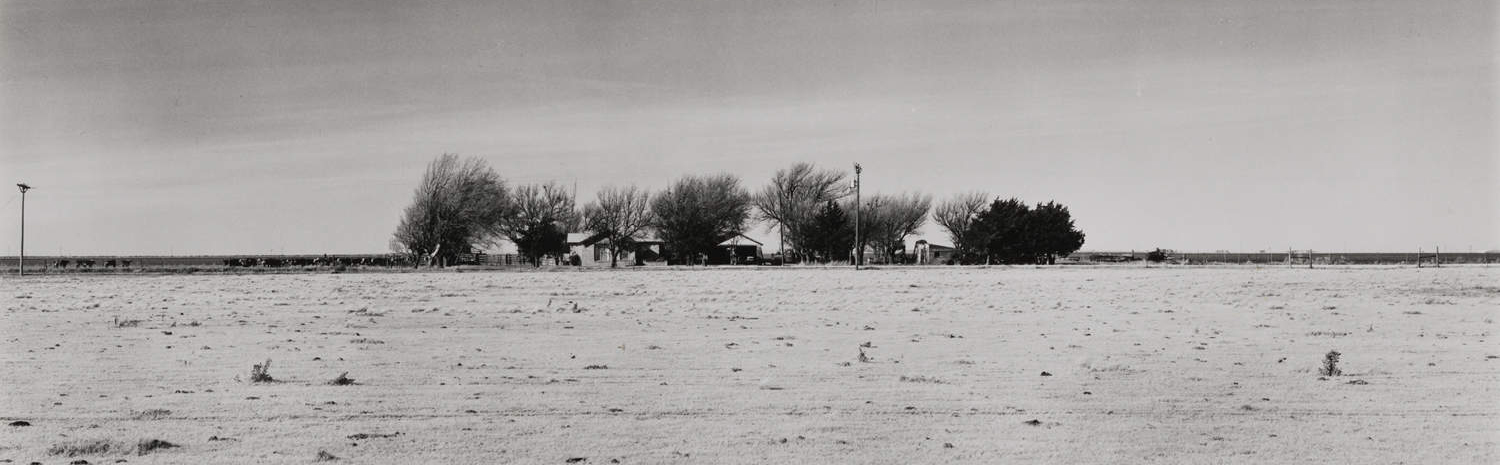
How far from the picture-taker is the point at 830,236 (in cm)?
9525

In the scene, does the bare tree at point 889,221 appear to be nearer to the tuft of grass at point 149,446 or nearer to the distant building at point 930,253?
the distant building at point 930,253

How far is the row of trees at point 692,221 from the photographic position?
9169 cm

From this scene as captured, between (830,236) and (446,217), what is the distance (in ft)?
98.6

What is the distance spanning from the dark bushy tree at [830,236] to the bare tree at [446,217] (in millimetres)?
25819

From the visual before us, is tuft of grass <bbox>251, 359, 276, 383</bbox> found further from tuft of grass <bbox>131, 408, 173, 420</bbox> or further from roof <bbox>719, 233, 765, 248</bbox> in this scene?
roof <bbox>719, 233, 765, 248</bbox>

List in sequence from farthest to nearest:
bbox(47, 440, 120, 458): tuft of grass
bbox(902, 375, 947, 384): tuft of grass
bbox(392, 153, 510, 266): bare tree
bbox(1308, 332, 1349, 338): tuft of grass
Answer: bbox(392, 153, 510, 266): bare tree → bbox(1308, 332, 1349, 338): tuft of grass → bbox(902, 375, 947, 384): tuft of grass → bbox(47, 440, 120, 458): tuft of grass

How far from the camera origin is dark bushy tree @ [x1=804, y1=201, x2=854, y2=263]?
95.4 m

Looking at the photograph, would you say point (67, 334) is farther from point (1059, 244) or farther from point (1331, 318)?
point (1059, 244)

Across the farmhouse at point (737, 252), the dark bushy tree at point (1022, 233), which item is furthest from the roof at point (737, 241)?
the dark bushy tree at point (1022, 233)

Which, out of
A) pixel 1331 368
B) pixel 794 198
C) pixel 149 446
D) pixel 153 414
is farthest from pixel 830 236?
pixel 149 446

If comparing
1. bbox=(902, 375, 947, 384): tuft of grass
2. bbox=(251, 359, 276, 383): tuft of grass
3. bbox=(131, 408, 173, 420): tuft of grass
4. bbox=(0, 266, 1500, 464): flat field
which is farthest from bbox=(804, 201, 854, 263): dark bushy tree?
bbox=(131, 408, 173, 420): tuft of grass

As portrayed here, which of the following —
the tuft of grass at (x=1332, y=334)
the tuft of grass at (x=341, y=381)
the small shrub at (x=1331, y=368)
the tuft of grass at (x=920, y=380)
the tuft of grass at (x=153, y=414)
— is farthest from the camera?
the tuft of grass at (x=1332, y=334)

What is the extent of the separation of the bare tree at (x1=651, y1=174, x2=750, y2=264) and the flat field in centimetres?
7293

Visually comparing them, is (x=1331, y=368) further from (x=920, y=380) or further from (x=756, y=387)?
(x=756, y=387)
